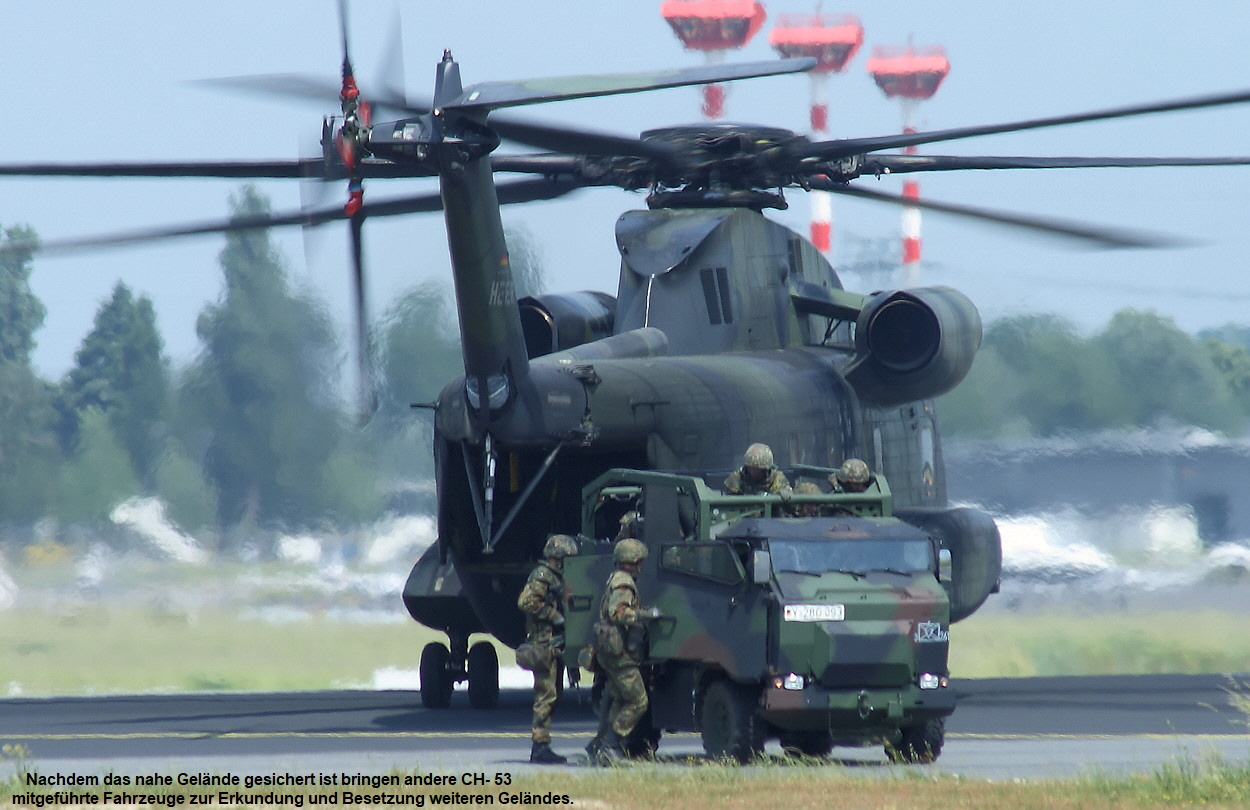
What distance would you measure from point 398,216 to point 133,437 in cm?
1112

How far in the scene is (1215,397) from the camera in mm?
32375

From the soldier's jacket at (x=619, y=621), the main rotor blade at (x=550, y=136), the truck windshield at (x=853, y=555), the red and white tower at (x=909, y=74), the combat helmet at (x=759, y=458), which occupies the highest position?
the red and white tower at (x=909, y=74)

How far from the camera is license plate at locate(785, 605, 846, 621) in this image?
15.2 meters

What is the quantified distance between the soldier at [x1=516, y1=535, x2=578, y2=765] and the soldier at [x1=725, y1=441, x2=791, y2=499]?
140 cm

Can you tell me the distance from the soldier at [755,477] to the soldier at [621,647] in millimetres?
1396

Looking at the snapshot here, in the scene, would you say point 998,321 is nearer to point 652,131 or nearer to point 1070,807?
point 652,131

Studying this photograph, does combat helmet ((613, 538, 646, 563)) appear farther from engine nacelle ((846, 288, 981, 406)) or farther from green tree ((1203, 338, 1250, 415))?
green tree ((1203, 338, 1250, 415))

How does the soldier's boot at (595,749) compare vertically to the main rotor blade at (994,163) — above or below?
below

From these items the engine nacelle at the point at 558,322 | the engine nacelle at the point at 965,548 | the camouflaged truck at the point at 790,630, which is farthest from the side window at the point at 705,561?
the engine nacelle at the point at 558,322

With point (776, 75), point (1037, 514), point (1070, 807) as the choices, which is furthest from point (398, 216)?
point (1037, 514)

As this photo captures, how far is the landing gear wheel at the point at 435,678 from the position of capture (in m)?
22.7

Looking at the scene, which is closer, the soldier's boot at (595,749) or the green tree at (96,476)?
the soldier's boot at (595,749)

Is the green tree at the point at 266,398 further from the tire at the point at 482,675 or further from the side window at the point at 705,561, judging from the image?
the side window at the point at 705,561

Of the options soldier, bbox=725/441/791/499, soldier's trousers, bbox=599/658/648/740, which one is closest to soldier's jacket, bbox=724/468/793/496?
soldier, bbox=725/441/791/499
